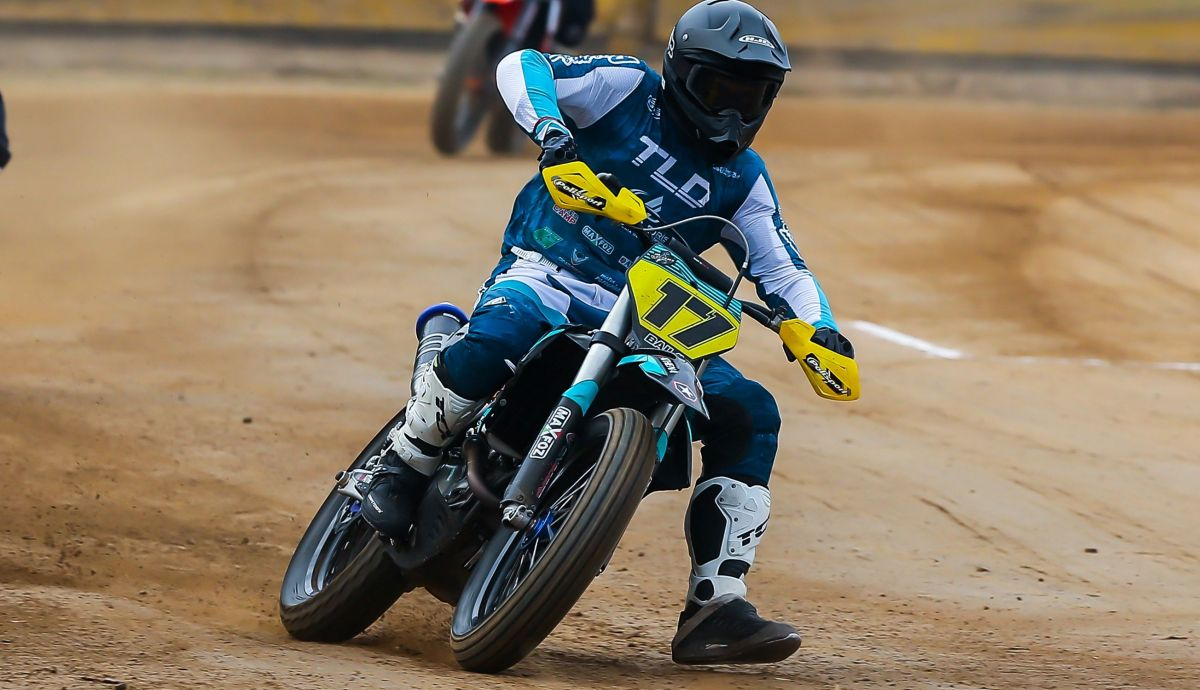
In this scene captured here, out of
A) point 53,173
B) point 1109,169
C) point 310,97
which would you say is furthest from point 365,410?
point 310,97

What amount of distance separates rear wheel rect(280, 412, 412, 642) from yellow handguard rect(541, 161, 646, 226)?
1131 millimetres

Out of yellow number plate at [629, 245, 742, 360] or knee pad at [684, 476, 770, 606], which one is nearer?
yellow number plate at [629, 245, 742, 360]

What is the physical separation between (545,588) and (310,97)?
583 inches

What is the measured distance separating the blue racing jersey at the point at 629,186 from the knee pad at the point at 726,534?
57cm

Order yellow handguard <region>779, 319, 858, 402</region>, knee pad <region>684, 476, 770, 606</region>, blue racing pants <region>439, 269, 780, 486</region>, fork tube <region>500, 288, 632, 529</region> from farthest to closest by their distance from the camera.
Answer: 1. knee pad <region>684, 476, 770, 606</region>
2. blue racing pants <region>439, 269, 780, 486</region>
3. yellow handguard <region>779, 319, 858, 402</region>
4. fork tube <region>500, 288, 632, 529</region>

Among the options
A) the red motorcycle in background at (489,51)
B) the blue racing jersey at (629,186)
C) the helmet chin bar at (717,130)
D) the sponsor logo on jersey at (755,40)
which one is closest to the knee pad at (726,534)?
the blue racing jersey at (629,186)

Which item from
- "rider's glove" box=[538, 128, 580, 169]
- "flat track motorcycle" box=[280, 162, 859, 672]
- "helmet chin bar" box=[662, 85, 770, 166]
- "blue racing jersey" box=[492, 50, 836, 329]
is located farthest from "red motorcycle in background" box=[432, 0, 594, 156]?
"flat track motorcycle" box=[280, 162, 859, 672]

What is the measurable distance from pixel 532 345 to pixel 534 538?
60 cm

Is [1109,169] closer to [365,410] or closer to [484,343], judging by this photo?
[365,410]

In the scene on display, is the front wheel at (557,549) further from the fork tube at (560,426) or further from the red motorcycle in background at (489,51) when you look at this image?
the red motorcycle in background at (489,51)

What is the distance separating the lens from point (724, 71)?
15.9 ft

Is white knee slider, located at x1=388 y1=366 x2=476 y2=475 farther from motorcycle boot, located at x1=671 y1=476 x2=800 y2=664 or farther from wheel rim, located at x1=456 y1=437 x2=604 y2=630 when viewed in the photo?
motorcycle boot, located at x1=671 y1=476 x2=800 y2=664

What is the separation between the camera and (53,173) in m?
13.5

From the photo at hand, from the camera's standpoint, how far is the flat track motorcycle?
4.29 metres
